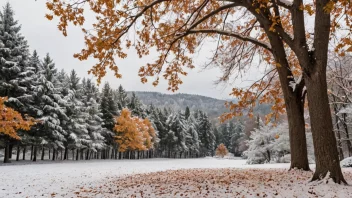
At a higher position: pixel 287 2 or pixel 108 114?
pixel 108 114

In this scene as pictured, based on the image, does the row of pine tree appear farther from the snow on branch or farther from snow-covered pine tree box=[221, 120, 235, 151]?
snow-covered pine tree box=[221, 120, 235, 151]

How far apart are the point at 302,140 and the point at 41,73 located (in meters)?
28.8

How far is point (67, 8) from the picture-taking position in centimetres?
711

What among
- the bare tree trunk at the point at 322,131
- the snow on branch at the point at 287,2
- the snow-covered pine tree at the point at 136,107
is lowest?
the bare tree trunk at the point at 322,131

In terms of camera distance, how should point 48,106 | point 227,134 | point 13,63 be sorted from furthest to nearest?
1. point 227,134
2. point 48,106
3. point 13,63

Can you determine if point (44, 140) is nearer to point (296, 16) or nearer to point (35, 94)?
point (35, 94)

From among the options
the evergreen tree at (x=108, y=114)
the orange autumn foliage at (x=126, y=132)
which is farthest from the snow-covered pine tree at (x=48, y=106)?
the evergreen tree at (x=108, y=114)

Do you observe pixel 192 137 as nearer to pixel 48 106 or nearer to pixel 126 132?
pixel 126 132

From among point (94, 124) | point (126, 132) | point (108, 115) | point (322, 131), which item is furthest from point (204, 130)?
point (322, 131)

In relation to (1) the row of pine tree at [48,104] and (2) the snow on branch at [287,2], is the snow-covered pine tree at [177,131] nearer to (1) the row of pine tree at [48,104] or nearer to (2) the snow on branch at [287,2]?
(1) the row of pine tree at [48,104]

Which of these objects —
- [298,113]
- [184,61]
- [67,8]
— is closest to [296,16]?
[298,113]

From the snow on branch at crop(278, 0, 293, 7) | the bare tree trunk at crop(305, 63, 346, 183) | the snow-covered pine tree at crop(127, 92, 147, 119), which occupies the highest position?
the snow-covered pine tree at crop(127, 92, 147, 119)

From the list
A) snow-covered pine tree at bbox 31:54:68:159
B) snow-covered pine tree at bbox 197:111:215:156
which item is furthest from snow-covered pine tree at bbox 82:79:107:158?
snow-covered pine tree at bbox 197:111:215:156

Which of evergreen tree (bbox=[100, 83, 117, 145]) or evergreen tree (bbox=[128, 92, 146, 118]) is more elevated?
evergreen tree (bbox=[128, 92, 146, 118])
